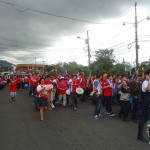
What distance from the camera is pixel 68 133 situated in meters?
8.70

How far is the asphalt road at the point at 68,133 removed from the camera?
7.22 m

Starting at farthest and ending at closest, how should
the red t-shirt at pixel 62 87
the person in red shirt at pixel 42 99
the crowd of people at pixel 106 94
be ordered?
the red t-shirt at pixel 62 87 → the person in red shirt at pixel 42 99 → the crowd of people at pixel 106 94

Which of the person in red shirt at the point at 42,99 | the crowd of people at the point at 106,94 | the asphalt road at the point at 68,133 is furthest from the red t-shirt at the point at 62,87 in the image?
the person in red shirt at the point at 42,99

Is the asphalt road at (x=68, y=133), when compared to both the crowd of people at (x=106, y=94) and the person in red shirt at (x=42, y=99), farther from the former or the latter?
the crowd of people at (x=106, y=94)

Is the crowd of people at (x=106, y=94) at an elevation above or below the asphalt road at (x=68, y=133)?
above

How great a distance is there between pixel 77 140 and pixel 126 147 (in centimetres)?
151

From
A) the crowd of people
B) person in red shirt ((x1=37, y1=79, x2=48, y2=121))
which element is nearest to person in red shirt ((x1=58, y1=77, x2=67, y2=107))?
the crowd of people

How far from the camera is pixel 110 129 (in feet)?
30.1

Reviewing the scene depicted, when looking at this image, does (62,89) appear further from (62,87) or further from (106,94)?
(106,94)

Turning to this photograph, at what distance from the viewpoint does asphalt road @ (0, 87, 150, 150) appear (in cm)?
722

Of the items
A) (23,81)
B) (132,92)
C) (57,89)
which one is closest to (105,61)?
(23,81)

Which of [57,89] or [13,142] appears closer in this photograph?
[13,142]

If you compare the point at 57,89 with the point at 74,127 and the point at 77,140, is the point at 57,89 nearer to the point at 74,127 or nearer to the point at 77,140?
the point at 74,127

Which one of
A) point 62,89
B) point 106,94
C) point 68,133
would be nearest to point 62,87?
point 62,89
